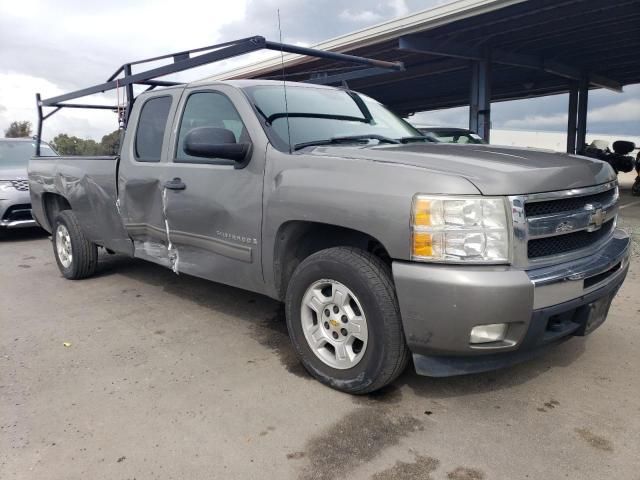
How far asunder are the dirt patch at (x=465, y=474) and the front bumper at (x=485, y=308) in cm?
48

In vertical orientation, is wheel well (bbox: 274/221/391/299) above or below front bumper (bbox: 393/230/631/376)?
above

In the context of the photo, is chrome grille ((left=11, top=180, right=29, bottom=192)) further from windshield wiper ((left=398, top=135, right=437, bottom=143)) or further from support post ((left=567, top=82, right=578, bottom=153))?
support post ((left=567, top=82, right=578, bottom=153))

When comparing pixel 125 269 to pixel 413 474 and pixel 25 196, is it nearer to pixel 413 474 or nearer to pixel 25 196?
pixel 25 196

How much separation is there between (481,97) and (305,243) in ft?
38.8

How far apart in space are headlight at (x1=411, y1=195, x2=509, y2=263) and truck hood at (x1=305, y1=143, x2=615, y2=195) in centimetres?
9

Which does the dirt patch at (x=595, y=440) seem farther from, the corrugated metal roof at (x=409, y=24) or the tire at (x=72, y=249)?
the corrugated metal roof at (x=409, y=24)

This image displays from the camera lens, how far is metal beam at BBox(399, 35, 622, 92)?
38.9 feet

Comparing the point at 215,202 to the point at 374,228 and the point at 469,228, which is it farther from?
the point at 469,228

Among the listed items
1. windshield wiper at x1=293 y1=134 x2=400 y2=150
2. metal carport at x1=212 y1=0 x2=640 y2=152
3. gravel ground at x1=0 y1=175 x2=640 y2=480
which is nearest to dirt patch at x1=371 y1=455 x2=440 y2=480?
gravel ground at x1=0 y1=175 x2=640 y2=480

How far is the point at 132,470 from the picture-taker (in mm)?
2371

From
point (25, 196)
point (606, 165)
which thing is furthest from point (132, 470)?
point (25, 196)

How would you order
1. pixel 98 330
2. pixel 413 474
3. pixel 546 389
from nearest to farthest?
pixel 413 474 < pixel 546 389 < pixel 98 330

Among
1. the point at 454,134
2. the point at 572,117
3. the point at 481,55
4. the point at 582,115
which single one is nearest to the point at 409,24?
the point at 481,55

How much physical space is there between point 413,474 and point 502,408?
807 millimetres
